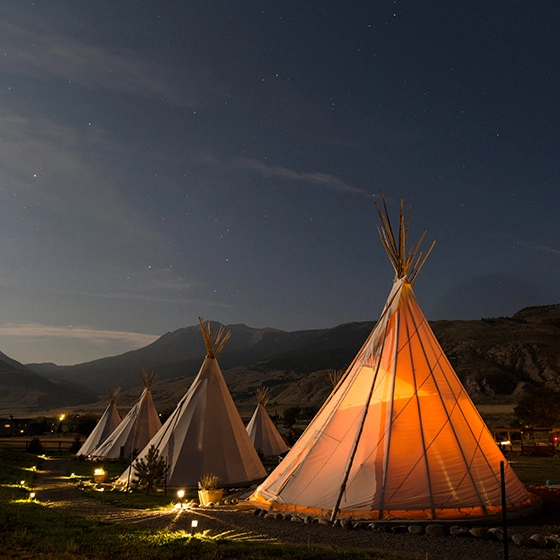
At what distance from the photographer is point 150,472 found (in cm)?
1263

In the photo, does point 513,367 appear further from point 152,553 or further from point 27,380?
point 27,380

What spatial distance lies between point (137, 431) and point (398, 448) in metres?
16.6

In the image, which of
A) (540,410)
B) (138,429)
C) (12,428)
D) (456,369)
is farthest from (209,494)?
(456,369)

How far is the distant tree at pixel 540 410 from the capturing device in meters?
30.8

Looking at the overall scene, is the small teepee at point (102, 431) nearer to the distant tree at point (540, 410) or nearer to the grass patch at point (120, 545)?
the grass patch at point (120, 545)

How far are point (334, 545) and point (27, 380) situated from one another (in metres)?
140

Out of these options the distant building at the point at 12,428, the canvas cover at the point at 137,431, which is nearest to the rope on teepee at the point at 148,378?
the canvas cover at the point at 137,431

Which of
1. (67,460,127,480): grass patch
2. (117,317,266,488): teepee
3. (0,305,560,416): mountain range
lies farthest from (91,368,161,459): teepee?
(0,305,560,416): mountain range

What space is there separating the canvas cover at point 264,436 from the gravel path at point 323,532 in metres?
13.9

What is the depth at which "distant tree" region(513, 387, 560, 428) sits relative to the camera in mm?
30750

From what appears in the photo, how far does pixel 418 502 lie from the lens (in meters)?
8.10

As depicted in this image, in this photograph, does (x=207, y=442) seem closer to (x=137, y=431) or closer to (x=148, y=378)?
(x=137, y=431)

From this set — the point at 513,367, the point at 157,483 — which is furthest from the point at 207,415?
the point at 513,367

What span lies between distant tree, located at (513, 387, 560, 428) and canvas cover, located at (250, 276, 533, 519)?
2454 cm
